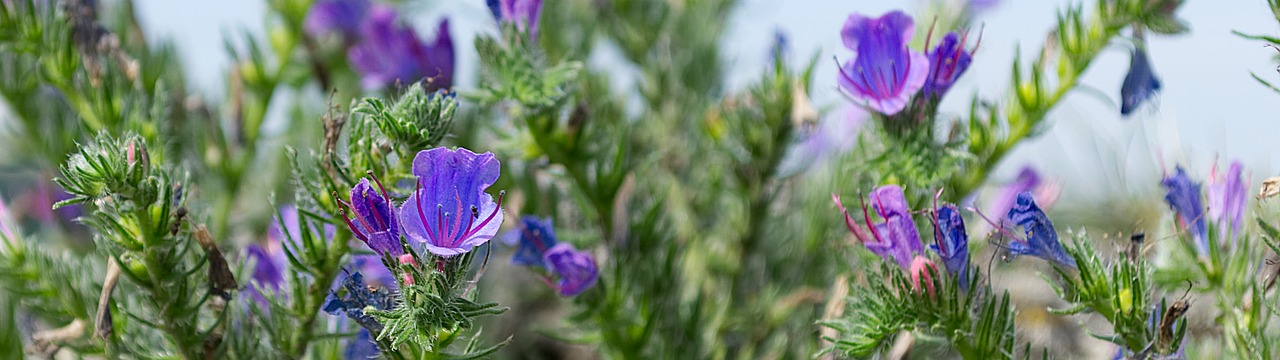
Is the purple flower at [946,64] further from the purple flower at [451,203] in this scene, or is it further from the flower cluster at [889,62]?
the purple flower at [451,203]

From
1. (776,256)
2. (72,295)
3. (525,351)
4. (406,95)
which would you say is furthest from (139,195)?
(525,351)

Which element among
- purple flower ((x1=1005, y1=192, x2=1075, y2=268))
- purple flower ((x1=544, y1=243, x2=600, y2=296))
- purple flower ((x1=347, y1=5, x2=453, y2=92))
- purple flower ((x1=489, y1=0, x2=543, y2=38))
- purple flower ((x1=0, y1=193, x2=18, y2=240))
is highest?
purple flower ((x1=347, y1=5, x2=453, y2=92))

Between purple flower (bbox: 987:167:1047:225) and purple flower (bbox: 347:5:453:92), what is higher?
purple flower (bbox: 347:5:453:92)

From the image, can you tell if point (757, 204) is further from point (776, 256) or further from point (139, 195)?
point (139, 195)

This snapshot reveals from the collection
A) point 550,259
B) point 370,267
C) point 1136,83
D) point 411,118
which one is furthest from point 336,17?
point 1136,83

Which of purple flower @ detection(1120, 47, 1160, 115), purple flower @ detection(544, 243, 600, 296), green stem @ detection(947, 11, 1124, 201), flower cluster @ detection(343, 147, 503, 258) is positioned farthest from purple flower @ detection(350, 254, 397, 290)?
purple flower @ detection(1120, 47, 1160, 115)

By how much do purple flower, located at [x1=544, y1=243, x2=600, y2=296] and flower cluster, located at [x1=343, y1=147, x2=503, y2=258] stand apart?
0.97 ft

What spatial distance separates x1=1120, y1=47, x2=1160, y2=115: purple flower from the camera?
1.01 m

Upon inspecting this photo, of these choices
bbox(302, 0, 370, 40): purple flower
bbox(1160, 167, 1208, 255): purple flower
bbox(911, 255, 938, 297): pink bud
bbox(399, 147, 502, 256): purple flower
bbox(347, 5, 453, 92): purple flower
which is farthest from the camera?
bbox(302, 0, 370, 40): purple flower

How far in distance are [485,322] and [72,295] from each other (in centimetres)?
78

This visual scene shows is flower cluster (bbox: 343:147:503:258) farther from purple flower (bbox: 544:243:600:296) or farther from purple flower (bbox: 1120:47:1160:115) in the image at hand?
purple flower (bbox: 1120:47:1160:115)

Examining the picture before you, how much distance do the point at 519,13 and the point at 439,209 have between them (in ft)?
1.25

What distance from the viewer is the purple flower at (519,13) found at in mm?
1045

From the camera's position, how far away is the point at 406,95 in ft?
2.66
